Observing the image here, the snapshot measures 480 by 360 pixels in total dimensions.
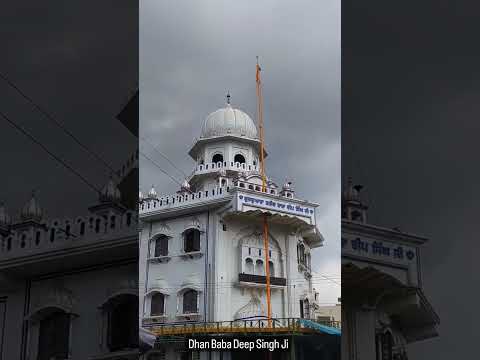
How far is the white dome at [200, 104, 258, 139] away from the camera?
3.63 metres

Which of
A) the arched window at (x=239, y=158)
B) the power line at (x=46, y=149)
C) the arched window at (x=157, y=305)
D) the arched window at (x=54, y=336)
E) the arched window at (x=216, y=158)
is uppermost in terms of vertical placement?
the arched window at (x=239, y=158)

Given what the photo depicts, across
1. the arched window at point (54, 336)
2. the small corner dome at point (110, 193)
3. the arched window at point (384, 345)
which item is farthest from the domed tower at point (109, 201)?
the arched window at point (384, 345)

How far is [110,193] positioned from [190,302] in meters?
0.60

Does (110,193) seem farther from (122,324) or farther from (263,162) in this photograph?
(263,162)

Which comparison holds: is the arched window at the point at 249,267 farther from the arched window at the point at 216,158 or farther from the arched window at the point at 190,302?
the arched window at the point at 216,158

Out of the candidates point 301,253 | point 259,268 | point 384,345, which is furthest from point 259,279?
point 384,345

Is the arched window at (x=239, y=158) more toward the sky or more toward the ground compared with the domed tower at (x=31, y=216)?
more toward the sky

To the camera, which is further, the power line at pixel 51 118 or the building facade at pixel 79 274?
the building facade at pixel 79 274

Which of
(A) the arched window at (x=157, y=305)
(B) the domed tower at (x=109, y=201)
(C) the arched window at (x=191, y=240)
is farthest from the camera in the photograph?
(C) the arched window at (x=191, y=240)

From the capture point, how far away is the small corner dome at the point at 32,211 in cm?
313

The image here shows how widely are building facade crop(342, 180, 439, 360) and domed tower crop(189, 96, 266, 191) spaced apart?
50 centimetres

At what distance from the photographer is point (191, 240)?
3.59 meters

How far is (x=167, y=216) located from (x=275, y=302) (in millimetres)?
589

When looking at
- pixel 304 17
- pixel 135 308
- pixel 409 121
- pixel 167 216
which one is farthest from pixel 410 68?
pixel 135 308
